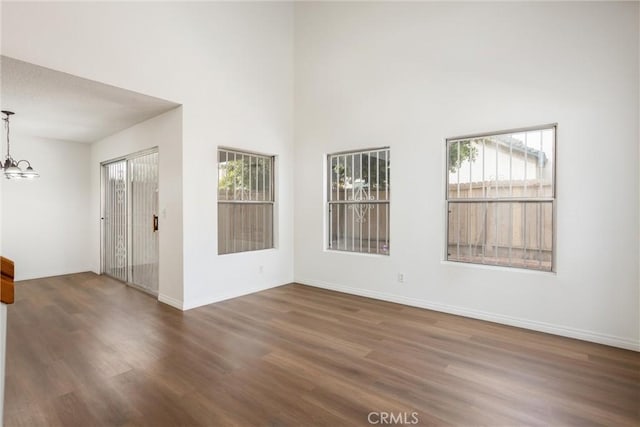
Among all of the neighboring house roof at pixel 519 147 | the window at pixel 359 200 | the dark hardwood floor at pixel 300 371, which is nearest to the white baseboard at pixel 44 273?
the dark hardwood floor at pixel 300 371

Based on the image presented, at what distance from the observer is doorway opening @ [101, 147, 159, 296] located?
15.6ft

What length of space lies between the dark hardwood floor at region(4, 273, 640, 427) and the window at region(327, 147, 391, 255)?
1.15 metres

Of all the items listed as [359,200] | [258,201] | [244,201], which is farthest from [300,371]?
[258,201]

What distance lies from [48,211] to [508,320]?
7.43 meters

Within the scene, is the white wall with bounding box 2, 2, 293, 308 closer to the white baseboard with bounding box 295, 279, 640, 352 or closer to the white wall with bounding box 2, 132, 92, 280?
the white baseboard with bounding box 295, 279, 640, 352

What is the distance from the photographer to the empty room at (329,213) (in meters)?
2.36

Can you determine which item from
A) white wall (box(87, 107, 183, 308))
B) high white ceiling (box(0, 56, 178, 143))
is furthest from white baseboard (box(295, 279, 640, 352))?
high white ceiling (box(0, 56, 178, 143))

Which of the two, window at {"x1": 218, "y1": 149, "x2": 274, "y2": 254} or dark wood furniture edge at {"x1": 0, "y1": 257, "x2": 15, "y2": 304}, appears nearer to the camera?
dark wood furniture edge at {"x1": 0, "y1": 257, "x2": 15, "y2": 304}

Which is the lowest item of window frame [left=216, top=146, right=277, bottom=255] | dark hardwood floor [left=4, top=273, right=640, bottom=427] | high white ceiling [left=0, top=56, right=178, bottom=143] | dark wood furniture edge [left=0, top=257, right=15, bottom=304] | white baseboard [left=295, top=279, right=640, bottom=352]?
dark hardwood floor [left=4, top=273, right=640, bottom=427]

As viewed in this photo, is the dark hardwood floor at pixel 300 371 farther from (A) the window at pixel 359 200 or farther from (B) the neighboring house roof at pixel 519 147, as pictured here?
(B) the neighboring house roof at pixel 519 147

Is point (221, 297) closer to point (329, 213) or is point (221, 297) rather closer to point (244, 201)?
point (244, 201)

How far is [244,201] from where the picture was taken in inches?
192

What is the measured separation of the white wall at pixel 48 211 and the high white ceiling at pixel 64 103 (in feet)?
1.71

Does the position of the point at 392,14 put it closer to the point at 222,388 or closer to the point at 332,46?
the point at 332,46
